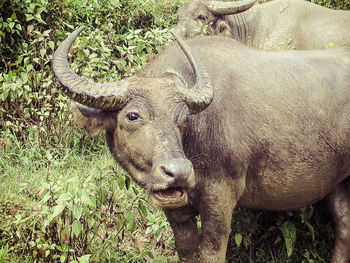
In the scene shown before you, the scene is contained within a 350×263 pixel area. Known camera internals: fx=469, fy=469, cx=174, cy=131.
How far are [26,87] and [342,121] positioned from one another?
3340mm

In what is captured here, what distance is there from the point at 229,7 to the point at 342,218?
A: 3952 mm

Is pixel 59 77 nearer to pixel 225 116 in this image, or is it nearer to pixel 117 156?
pixel 117 156

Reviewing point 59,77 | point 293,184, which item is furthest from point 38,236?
point 293,184

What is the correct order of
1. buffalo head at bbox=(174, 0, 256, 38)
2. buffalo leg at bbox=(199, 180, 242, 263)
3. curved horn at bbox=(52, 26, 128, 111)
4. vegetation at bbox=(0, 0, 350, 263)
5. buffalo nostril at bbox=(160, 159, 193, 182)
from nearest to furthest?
buffalo nostril at bbox=(160, 159, 193, 182) < curved horn at bbox=(52, 26, 128, 111) < buffalo leg at bbox=(199, 180, 242, 263) < vegetation at bbox=(0, 0, 350, 263) < buffalo head at bbox=(174, 0, 256, 38)

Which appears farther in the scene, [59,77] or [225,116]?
[225,116]

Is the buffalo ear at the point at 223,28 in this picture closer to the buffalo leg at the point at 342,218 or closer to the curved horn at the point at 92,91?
the buffalo leg at the point at 342,218

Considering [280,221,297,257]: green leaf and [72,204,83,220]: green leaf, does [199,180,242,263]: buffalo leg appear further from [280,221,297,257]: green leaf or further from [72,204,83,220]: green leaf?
[280,221,297,257]: green leaf

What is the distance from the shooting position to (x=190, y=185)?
272 centimetres

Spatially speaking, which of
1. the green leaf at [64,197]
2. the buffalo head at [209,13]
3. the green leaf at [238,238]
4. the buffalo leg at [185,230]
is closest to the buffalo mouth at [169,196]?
the green leaf at [64,197]

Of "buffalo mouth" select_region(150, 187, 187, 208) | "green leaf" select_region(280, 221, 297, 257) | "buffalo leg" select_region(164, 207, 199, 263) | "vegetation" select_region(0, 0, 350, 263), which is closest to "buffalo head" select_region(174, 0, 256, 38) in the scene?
"vegetation" select_region(0, 0, 350, 263)

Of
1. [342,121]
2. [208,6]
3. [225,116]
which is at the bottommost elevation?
[208,6]

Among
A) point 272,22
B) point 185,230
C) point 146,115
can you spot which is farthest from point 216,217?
point 272,22

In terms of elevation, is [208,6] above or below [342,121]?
below

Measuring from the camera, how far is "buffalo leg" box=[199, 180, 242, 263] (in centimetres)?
334
